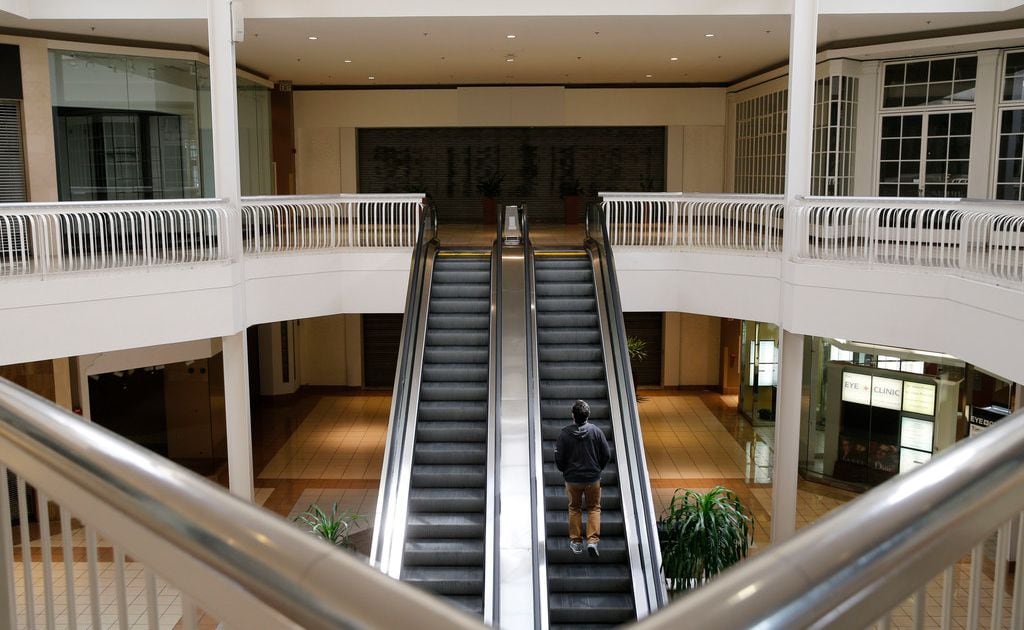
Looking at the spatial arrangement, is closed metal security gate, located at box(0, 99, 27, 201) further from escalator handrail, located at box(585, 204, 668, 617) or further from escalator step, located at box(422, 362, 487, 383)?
escalator handrail, located at box(585, 204, 668, 617)

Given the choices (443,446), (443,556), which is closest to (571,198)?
(443,446)

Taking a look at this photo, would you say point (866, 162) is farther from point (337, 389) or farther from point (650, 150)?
point (337, 389)

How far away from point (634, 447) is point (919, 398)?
7515 millimetres

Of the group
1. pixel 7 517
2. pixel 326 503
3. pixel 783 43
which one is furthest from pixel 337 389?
pixel 7 517

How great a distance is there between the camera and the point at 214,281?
490 inches

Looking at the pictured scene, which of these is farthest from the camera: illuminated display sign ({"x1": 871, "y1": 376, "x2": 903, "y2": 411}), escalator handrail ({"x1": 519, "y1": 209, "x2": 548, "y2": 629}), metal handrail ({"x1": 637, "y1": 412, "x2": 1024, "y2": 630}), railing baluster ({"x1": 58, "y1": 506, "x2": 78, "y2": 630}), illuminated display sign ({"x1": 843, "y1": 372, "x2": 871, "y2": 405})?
illuminated display sign ({"x1": 843, "y1": 372, "x2": 871, "y2": 405})

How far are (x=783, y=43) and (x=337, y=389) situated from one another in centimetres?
1438

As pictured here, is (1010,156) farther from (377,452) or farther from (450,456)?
(377,452)

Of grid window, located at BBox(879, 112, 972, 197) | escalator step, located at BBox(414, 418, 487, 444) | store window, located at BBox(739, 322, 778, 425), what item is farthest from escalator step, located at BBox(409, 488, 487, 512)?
store window, located at BBox(739, 322, 778, 425)

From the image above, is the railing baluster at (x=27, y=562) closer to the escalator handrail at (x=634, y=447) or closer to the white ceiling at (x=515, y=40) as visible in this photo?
the escalator handrail at (x=634, y=447)

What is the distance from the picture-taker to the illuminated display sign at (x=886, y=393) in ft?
51.7

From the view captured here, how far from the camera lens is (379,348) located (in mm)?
24047

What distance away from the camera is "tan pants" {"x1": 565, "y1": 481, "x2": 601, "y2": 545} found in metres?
9.53

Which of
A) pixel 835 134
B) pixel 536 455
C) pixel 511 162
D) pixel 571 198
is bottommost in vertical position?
pixel 536 455
